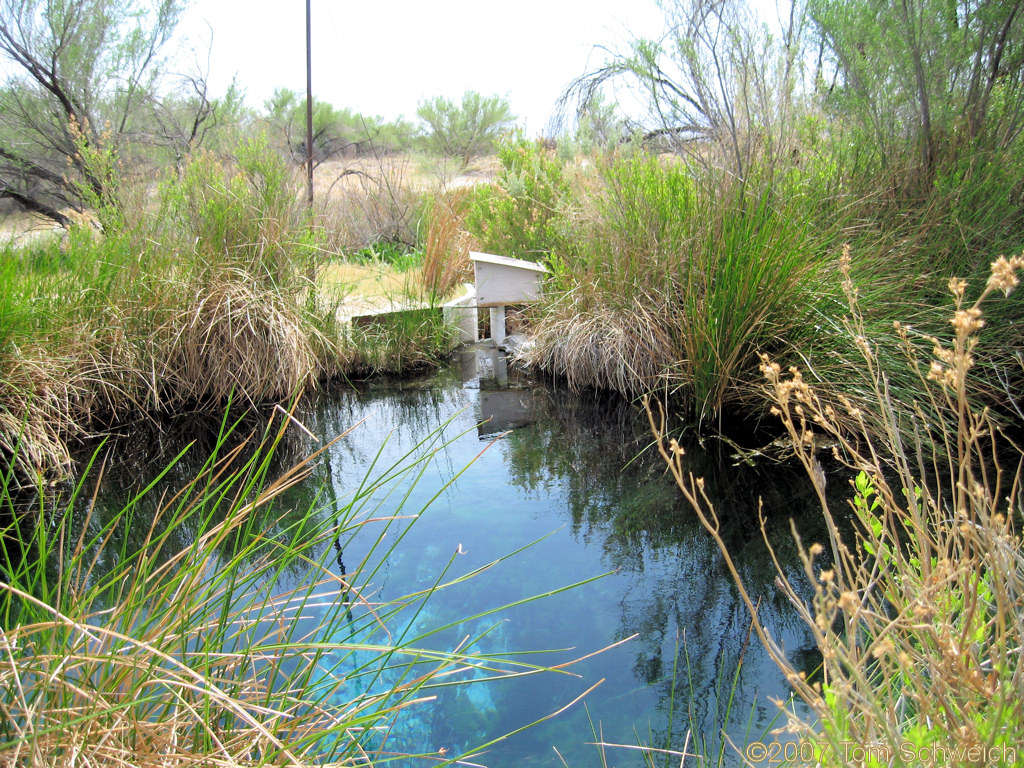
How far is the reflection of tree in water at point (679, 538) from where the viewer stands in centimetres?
174

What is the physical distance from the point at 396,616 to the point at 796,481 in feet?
6.12

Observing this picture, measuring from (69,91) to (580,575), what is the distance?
1049 cm

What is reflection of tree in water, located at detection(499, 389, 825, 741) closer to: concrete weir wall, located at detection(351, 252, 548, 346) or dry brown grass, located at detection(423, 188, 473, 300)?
concrete weir wall, located at detection(351, 252, 548, 346)

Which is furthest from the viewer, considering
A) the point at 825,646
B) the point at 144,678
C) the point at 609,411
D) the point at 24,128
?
the point at 24,128

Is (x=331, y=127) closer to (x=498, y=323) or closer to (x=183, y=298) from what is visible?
(x=498, y=323)

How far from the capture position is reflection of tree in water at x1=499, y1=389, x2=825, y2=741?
5.71ft

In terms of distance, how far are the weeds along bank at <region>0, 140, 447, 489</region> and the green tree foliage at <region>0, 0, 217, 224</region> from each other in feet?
16.7

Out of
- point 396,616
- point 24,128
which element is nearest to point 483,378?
point 396,616

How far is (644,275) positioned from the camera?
395 cm

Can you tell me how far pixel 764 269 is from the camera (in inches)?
121

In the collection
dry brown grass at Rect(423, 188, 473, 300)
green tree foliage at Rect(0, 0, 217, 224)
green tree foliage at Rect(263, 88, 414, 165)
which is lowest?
dry brown grass at Rect(423, 188, 473, 300)

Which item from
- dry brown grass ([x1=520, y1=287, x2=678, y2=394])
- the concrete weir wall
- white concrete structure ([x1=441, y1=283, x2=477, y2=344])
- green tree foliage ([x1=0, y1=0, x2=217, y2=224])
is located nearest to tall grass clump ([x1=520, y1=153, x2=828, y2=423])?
dry brown grass ([x1=520, y1=287, x2=678, y2=394])

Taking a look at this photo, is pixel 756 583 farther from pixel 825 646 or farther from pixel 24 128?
pixel 24 128

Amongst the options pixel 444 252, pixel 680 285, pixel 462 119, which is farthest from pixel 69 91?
pixel 462 119
